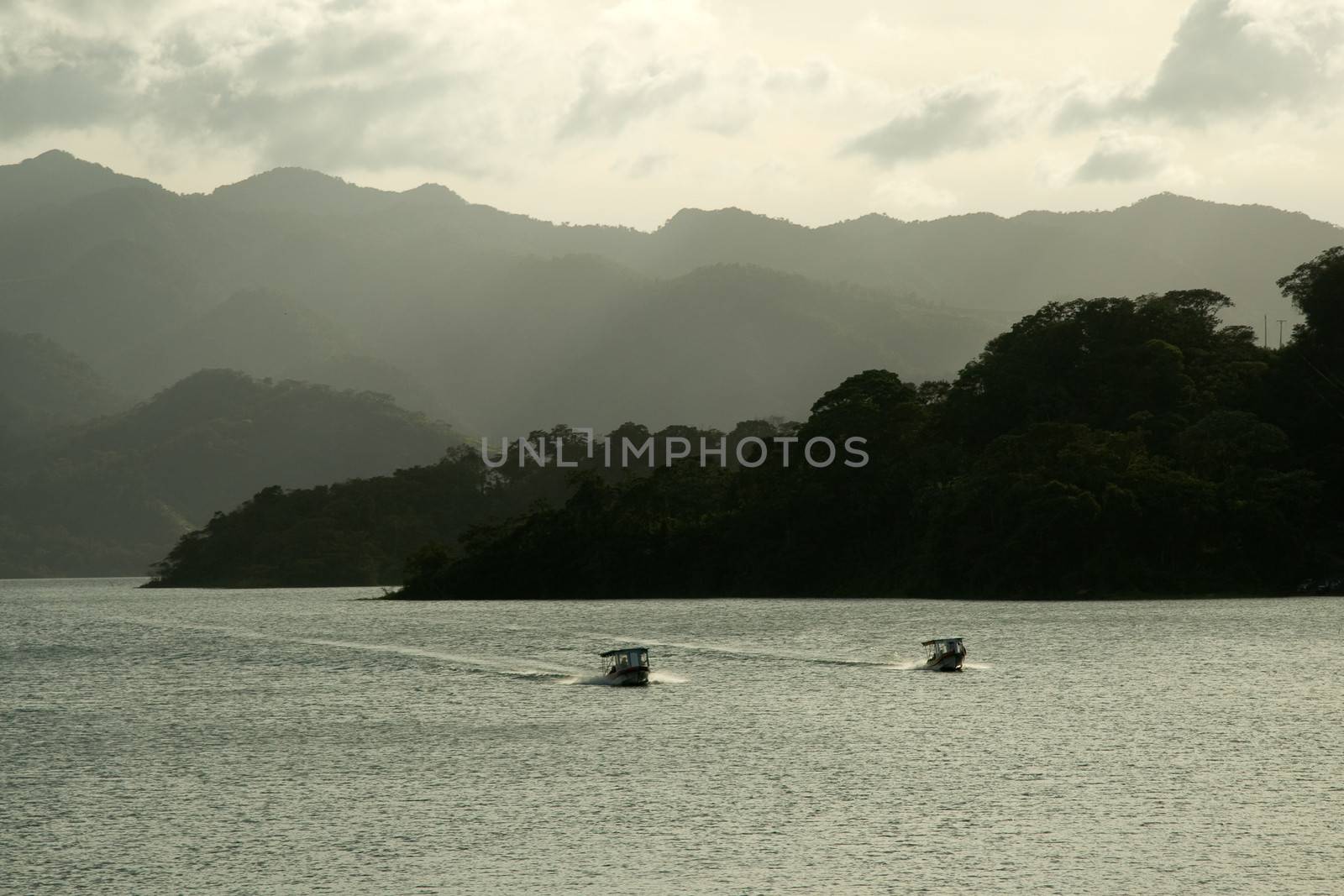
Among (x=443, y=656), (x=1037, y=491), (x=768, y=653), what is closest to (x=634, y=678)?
(x=768, y=653)

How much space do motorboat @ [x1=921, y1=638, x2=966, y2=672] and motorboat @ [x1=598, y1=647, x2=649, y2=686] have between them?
15531mm

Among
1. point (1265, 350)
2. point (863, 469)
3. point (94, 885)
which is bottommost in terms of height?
point (94, 885)

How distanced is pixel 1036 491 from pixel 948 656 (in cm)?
6918

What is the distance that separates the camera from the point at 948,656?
79.6m

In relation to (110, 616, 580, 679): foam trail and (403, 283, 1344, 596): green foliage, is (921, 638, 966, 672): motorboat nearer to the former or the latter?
(110, 616, 580, 679): foam trail

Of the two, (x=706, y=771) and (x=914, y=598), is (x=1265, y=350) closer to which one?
(x=914, y=598)

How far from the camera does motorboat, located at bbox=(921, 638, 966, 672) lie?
7925 cm

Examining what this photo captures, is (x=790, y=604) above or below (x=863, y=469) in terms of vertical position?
below

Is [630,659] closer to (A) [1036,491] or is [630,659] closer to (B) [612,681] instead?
(B) [612,681]

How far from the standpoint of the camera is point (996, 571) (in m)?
152

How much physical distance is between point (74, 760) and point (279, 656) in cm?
4661

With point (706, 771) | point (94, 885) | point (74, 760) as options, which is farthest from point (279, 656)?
point (94, 885)

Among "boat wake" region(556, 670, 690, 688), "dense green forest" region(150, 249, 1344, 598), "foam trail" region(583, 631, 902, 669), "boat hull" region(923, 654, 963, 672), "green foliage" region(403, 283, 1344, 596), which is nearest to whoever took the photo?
"boat wake" region(556, 670, 690, 688)

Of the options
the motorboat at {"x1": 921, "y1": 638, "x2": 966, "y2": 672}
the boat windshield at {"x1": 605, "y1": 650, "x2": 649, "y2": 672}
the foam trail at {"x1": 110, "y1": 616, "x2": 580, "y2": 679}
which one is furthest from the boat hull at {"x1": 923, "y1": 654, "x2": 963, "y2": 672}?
the foam trail at {"x1": 110, "y1": 616, "x2": 580, "y2": 679}
